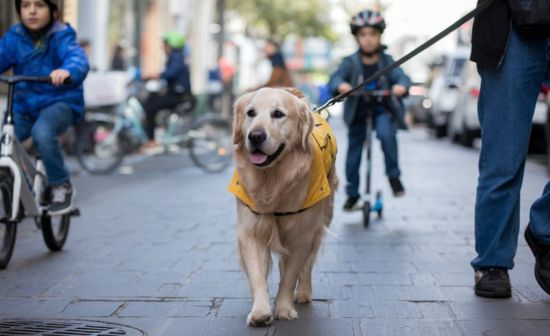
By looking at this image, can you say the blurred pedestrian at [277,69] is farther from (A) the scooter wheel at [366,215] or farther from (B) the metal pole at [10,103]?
(B) the metal pole at [10,103]

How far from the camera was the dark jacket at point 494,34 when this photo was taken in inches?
208

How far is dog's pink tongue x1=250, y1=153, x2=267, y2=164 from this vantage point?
4734 mm

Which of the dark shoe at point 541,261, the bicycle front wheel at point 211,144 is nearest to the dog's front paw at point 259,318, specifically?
the dark shoe at point 541,261

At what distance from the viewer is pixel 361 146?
362 inches

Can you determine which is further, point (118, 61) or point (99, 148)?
point (118, 61)

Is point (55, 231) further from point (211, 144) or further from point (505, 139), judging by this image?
point (211, 144)

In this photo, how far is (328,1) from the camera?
189 feet

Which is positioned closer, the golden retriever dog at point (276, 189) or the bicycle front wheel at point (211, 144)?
the golden retriever dog at point (276, 189)

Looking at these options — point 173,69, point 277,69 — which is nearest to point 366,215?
point 277,69

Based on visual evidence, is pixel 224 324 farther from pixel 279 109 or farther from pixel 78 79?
pixel 78 79

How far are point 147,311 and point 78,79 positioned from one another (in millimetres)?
2182

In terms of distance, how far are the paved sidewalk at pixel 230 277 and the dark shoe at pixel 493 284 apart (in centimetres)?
7

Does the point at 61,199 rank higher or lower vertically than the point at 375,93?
lower

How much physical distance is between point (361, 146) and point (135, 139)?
298 inches
